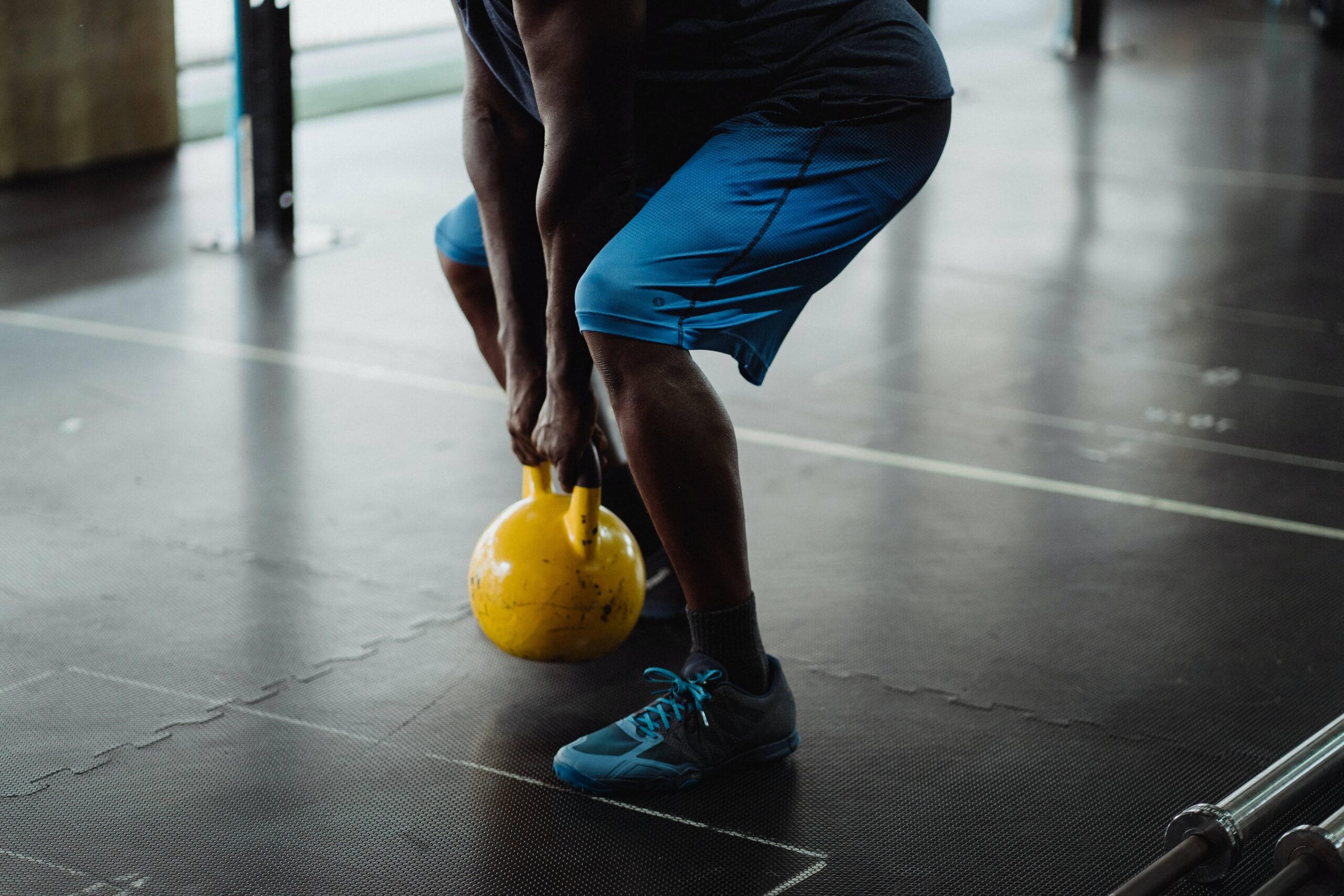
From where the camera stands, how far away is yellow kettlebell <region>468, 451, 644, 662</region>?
2316mm

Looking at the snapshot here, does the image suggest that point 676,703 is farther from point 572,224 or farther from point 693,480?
point 572,224

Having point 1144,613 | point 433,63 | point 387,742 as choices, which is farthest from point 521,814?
point 433,63

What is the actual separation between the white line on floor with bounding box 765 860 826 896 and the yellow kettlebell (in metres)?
0.53

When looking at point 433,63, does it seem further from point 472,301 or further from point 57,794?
point 57,794

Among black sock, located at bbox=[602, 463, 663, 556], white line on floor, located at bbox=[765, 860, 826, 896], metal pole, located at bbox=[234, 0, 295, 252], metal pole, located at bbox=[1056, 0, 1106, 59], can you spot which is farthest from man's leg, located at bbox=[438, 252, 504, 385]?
metal pole, located at bbox=[1056, 0, 1106, 59]

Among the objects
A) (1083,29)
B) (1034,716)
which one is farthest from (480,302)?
(1083,29)

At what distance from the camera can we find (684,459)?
2.12m

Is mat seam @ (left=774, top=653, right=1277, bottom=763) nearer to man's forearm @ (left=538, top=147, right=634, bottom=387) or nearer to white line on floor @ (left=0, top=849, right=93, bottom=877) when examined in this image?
man's forearm @ (left=538, top=147, right=634, bottom=387)

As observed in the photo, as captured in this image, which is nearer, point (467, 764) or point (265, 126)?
point (467, 764)

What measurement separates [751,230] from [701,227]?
7 cm

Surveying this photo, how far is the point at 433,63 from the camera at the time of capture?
9.93 metres

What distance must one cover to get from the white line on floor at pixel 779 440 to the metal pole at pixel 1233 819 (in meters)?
1.35

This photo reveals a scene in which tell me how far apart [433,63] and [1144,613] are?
789 cm

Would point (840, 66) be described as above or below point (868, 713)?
above
